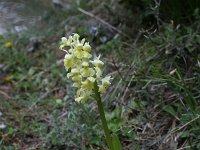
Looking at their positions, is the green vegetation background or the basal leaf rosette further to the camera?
the green vegetation background

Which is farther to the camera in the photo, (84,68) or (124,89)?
(124,89)

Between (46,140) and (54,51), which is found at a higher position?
(54,51)

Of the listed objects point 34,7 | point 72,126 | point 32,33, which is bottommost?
point 72,126

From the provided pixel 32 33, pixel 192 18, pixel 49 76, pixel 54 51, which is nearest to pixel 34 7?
pixel 32 33

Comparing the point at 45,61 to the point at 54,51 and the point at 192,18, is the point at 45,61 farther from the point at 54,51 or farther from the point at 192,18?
the point at 192,18

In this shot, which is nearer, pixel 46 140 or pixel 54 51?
pixel 46 140

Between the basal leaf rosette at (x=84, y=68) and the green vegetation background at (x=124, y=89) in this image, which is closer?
the basal leaf rosette at (x=84, y=68)

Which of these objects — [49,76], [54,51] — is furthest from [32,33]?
[49,76]

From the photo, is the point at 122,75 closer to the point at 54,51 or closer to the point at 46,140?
the point at 46,140

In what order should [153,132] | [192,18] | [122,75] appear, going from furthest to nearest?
1. [192,18]
2. [122,75]
3. [153,132]

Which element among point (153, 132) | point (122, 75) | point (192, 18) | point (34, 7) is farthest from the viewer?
point (34, 7)
